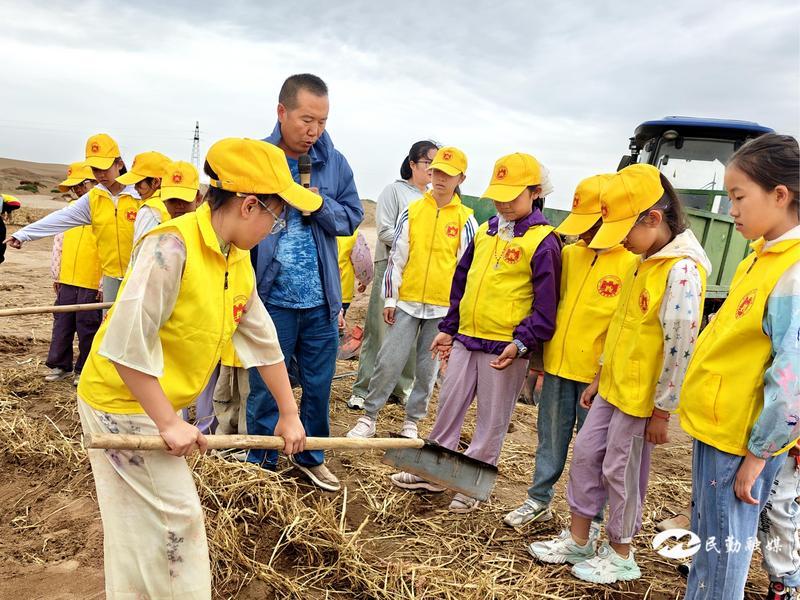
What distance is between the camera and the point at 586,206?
130 inches

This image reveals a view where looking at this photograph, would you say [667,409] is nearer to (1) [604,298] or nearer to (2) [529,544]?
(1) [604,298]

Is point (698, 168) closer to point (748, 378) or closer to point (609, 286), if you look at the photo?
point (609, 286)

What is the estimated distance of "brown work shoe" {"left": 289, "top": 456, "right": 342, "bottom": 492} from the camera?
388cm

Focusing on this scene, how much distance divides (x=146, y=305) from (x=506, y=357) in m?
2.01

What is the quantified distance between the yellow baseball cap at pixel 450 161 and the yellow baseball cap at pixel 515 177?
86 centimetres

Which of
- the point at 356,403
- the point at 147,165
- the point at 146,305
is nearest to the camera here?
the point at 146,305

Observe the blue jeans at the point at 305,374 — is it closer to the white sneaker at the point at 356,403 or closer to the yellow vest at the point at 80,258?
the white sneaker at the point at 356,403

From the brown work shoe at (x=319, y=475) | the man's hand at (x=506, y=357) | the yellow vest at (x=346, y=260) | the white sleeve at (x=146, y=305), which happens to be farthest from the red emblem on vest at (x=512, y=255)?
the yellow vest at (x=346, y=260)

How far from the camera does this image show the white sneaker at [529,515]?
3607 mm

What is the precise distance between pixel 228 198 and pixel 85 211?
3.82 metres

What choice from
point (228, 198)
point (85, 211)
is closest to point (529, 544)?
point (228, 198)

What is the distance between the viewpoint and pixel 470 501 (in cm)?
379

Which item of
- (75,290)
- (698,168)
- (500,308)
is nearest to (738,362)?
(500,308)

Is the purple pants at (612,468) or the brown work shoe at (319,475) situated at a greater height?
the purple pants at (612,468)
